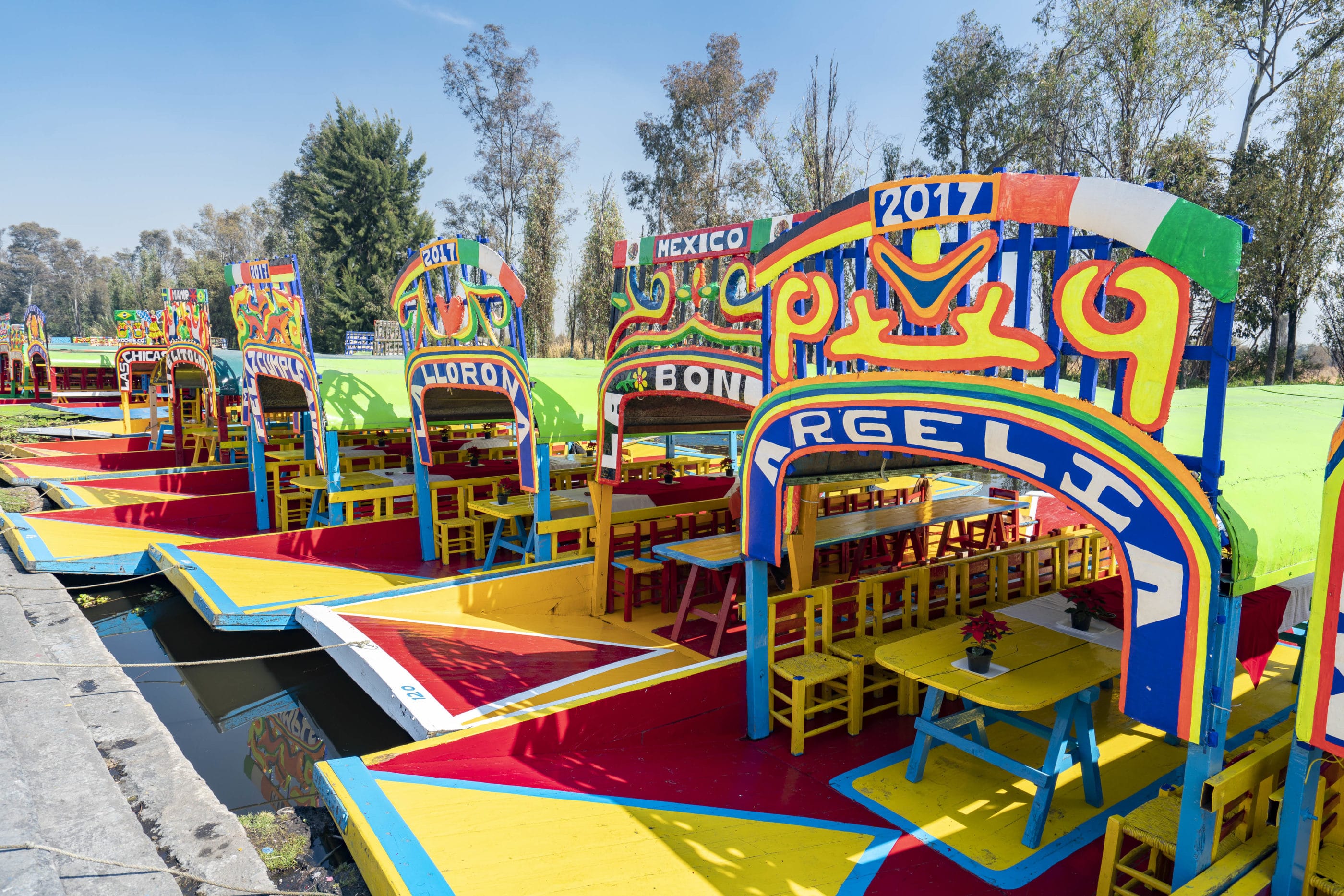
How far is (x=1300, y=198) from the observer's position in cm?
1762

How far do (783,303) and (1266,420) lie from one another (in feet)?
10.4

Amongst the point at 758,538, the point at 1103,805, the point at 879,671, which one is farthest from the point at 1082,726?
the point at 758,538

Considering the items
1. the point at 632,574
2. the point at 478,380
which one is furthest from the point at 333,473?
the point at 632,574

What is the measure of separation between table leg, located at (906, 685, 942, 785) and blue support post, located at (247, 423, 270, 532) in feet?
36.3

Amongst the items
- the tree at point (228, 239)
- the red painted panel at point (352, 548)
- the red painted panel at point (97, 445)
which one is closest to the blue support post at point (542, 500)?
the red painted panel at point (352, 548)

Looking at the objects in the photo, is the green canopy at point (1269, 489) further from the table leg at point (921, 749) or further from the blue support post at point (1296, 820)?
the table leg at point (921, 749)

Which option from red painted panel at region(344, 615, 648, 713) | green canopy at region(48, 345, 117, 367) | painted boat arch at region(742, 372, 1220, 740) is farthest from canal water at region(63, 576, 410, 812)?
green canopy at region(48, 345, 117, 367)

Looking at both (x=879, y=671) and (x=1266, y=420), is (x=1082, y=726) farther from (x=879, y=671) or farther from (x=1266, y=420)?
(x=1266, y=420)

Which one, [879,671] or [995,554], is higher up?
[995,554]

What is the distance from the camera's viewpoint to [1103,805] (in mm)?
4668

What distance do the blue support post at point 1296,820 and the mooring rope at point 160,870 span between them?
15.2 feet

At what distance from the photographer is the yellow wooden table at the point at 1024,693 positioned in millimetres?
4289

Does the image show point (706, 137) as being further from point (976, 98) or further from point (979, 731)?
point (979, 731)

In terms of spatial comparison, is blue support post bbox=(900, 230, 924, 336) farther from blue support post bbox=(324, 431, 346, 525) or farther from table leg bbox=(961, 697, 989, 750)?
blue support post bbox=(324, 431, 346, 525)
